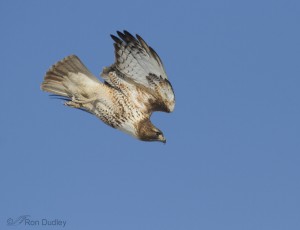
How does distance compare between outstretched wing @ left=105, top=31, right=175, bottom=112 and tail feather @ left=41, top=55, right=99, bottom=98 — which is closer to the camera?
outstretched wing @ left=105, top=31, right=175, bottom=112

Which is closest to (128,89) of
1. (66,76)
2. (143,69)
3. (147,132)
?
(143,69)

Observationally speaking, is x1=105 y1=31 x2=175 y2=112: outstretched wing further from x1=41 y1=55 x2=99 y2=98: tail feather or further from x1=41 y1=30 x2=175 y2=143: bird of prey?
x1=41 y1=55 x2=99 y2=98: tail feather

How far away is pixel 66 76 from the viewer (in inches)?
486

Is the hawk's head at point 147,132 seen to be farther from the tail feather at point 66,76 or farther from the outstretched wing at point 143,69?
the tail feather at point 66,76

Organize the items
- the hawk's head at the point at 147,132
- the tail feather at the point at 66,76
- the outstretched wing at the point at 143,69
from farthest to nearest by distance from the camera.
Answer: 1. the tail feather at the point at 66,76
2. the hawk's head at the point at 147,132
3. the outstretched wing at the point at 143,69

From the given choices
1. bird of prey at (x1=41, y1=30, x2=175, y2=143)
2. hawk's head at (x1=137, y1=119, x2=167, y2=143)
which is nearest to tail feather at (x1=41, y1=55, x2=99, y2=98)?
bird of prey at (x1=41, y1=30, x2=175, y2=143)

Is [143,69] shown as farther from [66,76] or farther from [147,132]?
[66,76]

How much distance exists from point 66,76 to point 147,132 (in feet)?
5.49

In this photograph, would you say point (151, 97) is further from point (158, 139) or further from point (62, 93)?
point (62, 93)

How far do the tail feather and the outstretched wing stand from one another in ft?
1.99

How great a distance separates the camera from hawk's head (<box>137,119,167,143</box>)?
11.7 metres

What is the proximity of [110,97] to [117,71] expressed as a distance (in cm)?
41

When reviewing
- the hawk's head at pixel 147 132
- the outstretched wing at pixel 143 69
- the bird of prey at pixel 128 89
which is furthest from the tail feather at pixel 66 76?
the hawk's head at pixel 147 132

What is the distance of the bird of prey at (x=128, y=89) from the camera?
1163 cm
